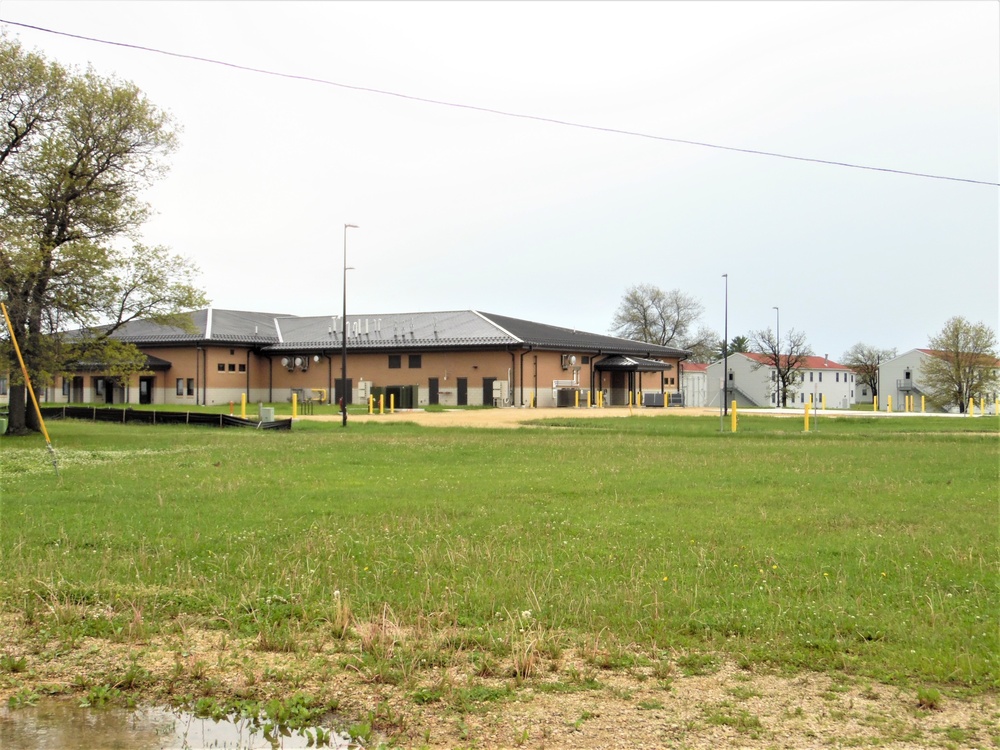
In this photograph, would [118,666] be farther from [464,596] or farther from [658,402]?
[658,402]

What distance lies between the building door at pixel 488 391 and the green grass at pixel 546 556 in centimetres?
4060

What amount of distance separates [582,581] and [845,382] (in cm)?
10915

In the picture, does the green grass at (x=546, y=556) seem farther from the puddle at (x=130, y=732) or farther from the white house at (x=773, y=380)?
the white house at (x=773, y=380)

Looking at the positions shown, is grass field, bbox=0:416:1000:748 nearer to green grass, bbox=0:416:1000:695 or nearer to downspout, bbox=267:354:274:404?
green grass, bbox=0:416:1000:695

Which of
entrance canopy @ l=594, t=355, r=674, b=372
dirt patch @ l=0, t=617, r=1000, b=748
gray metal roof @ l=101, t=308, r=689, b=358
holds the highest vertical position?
gray metal roof @ l=101, t=308, r=689, b=358

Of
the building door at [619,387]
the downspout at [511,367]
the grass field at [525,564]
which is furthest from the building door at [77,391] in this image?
the grass field at [525,564]

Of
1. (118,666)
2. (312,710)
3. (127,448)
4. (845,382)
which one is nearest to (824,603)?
(312,710)

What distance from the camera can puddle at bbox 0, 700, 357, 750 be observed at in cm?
559

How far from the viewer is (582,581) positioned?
29.0 feet

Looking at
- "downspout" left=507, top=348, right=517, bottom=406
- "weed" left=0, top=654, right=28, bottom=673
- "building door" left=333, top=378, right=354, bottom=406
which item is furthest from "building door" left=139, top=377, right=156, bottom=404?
"weed" left=0, top=654, right=28, bottom=673

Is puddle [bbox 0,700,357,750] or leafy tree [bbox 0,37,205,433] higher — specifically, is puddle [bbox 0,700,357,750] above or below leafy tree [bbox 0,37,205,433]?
below

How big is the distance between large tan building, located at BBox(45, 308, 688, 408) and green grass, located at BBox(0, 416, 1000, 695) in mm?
41717

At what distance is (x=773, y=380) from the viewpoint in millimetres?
99562

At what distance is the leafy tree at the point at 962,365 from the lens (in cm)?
7325
